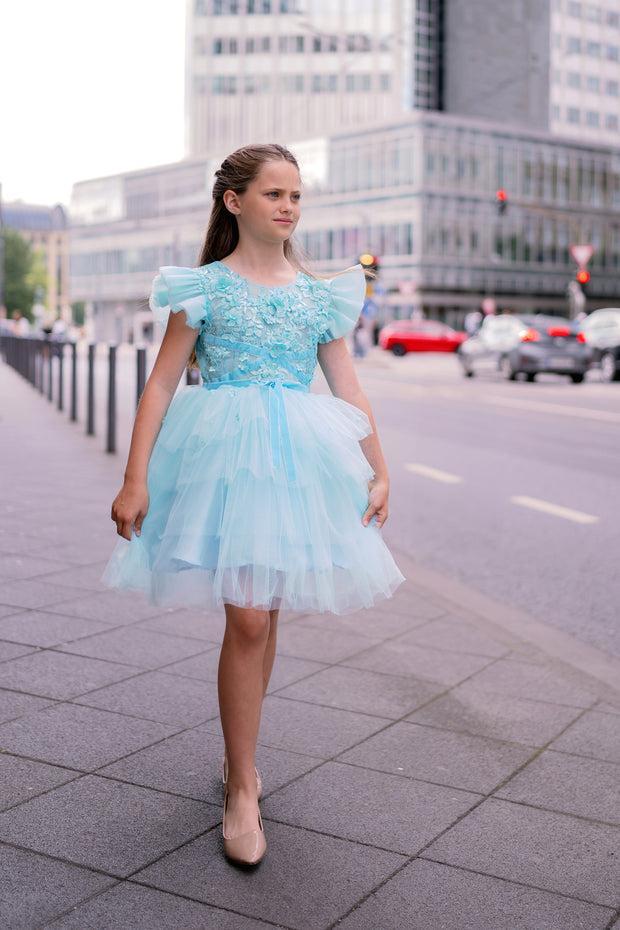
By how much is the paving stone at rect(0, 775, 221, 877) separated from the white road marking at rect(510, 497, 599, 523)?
19.7ft

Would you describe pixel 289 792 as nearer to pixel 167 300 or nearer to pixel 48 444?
pixel 167 300

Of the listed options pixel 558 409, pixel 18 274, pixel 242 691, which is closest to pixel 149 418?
pixel 242 691

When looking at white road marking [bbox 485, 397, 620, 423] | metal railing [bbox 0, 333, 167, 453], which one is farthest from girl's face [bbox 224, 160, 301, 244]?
white road marking [bbox 485, 397, 620, 423]

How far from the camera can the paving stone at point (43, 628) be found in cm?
462

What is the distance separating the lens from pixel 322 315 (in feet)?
10.3

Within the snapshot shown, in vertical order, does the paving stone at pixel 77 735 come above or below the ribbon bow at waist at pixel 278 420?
below

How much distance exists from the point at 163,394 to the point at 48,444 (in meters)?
9.77

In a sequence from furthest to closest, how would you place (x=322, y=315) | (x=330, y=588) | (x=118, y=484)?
(x=118, y=484), (x=322, y=315), (x=330, y=588)

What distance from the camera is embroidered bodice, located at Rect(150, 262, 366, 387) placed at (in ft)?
9.87

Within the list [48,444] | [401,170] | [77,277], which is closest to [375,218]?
[401,170]

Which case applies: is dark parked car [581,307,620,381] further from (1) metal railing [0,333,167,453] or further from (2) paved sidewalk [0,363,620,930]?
(2) paved sidewalk [0,363,620,930]

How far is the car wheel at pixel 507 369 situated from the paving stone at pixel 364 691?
23.3m

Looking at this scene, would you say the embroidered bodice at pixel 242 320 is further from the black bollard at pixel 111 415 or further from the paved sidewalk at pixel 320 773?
the black bollard at pixel 111 415

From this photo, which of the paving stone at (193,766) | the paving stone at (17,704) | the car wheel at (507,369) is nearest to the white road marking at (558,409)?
the car wheel at (507,369)
